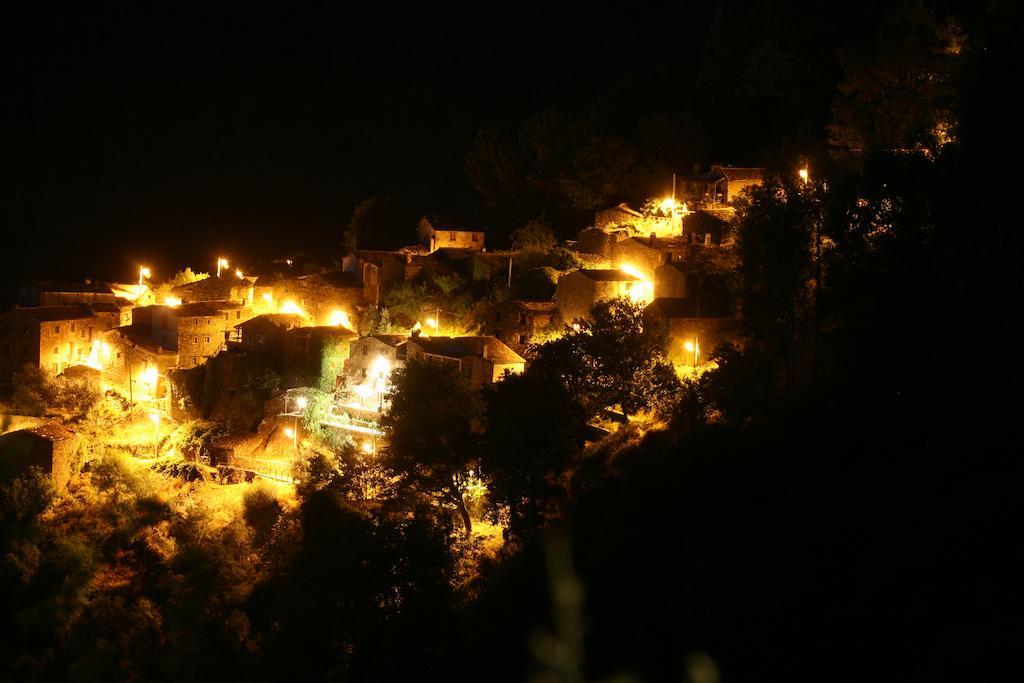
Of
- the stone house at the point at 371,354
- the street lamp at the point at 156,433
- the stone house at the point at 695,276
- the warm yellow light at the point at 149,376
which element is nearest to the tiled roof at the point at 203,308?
the warm yellow light at the point at 149,376

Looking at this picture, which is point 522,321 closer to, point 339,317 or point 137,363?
point 339,317

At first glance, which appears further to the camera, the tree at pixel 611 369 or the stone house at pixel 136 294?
the stone house at pixel 136 294

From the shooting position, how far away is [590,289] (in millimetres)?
20484

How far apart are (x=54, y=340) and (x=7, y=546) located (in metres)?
9.45

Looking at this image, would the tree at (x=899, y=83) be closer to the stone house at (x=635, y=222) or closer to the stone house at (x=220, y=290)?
the stone house at (x=635, y=222)

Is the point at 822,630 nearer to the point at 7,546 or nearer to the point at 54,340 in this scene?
the point at 7,546

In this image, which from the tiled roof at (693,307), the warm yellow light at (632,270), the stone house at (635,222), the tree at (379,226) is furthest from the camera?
the tree at (379,226)

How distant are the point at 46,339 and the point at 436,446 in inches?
637

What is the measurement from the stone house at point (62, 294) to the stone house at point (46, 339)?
2.26 meters

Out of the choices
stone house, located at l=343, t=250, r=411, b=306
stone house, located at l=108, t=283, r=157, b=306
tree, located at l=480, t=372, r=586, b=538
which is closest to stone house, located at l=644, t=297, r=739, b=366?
tree, located at l=480, t=372, r=586, b=538

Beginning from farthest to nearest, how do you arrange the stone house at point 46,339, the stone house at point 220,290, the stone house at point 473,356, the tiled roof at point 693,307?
the stone house at point 220,290 < the stone house at point 46,339 < the stone house at point 473,356 < the tiled roof at point 693,307

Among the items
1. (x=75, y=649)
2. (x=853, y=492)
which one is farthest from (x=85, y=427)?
(x=853, y=492)

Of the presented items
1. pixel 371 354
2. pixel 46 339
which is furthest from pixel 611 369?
pixel 46 339

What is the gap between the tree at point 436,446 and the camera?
16406 mm
